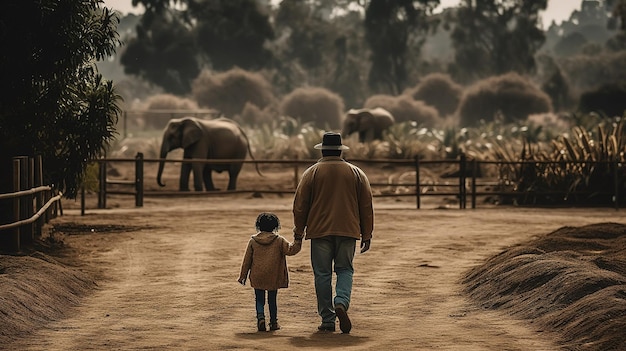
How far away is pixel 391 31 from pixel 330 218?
7304 centimetres

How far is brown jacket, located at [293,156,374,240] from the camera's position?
995cm

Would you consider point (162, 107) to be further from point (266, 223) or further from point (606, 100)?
point (266, 223)

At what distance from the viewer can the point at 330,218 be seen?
32.6 feet

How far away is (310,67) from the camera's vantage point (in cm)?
9369

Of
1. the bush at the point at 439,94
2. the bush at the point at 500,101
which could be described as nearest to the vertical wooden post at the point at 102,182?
the bush at the point at 500,101

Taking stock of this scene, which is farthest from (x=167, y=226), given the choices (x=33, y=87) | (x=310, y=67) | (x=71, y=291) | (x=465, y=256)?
(x=310, y=67)

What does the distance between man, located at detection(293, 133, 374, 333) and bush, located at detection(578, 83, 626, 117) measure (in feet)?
167

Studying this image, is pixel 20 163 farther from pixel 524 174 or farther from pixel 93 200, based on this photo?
pixel 524 174

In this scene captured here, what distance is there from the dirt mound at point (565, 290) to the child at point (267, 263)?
2080 mm

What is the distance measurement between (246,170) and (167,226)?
64.0 ft

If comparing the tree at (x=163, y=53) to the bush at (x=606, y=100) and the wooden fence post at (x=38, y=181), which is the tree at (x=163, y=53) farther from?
the wooden fence post at (x=38, y=181)

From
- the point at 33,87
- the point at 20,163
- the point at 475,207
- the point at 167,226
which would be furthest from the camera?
the point at 475,207

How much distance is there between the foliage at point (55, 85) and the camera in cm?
1609

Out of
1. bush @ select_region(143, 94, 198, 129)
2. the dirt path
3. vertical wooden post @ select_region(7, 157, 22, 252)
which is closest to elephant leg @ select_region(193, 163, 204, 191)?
the dirt path
